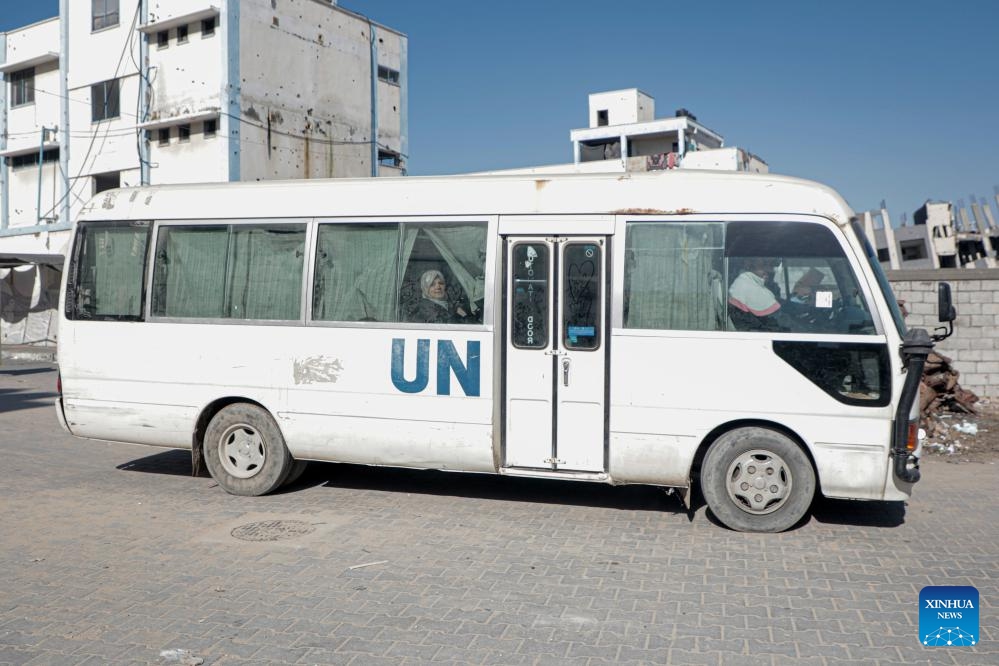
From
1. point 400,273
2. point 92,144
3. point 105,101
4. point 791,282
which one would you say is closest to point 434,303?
point 400,273

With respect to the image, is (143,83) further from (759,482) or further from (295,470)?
(759,482)

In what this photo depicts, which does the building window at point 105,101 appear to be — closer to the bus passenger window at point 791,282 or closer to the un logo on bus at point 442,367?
the un logo on bus at point 442,367

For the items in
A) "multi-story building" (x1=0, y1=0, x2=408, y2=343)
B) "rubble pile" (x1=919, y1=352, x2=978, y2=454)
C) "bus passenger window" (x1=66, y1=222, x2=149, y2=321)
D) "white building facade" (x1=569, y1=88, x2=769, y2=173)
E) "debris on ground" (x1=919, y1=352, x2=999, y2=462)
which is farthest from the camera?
"white building facade" (x1=569, y1=88, x2=769, y2=173)

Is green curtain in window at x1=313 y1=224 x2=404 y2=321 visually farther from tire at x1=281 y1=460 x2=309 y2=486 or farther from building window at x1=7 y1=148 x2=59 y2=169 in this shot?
building window at x1=7 y1=148 x2=59 y2=169

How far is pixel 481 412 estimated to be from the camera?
25.7ft

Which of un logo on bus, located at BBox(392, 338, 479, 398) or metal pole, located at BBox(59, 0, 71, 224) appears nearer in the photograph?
un logo on bus, located at BBox(392, 338, 479, 398)

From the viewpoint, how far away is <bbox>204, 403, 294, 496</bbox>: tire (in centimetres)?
859

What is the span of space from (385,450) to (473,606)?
2.84 m

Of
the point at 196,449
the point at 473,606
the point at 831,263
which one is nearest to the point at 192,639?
the point at 473,606

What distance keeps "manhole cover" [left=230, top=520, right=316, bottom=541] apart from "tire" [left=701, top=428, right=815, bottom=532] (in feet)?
11.1

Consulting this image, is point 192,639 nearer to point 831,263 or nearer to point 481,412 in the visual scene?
point 481,412

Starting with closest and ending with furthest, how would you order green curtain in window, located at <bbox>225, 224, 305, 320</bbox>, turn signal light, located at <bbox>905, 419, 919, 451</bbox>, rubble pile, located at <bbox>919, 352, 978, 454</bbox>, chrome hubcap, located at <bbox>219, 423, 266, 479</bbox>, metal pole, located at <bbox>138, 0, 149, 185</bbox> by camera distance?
turn signal light, located at <bbox>905, 419, 919, 451</bbox> → green curtain in window, located at <bbox>225, 224, 305, 320</bbox> → chrome hubcap, located at <bbox>219, 423, 266, 479</bbox> → rubble pile, located at <bbox>919, 352, 978, 454</bbox> → metal pole, located at <bbox>138, 0, 149, 185</bbox>

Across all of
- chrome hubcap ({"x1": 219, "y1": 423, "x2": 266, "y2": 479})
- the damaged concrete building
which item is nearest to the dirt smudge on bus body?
chrome hubcap ({"x1": 219, "y1": 423, "x2": 266, "y2": 479})

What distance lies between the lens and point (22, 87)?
39.5 metres
